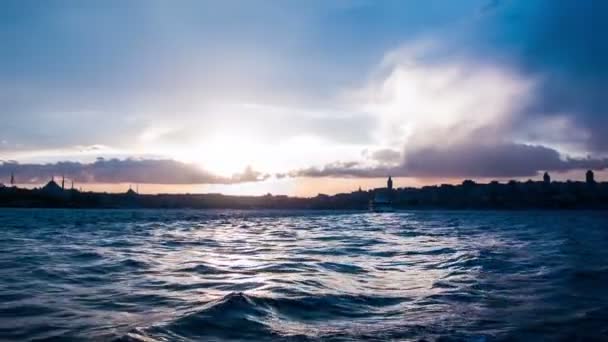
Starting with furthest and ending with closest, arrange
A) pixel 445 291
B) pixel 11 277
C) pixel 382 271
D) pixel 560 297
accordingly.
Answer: pixel 382 271 < pixel 11 277 < pixel 445 291 < pixel 560 297

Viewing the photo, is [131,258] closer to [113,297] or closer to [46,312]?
[113,297]

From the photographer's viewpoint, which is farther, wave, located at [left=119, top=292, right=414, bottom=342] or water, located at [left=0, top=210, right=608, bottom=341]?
water, located at [left=0, top=210, right=608, bottom=341]

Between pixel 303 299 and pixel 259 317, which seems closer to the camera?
pixel 259 317

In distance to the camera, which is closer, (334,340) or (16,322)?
(334,340)

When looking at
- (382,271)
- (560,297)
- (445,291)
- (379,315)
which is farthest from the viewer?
(382,271)

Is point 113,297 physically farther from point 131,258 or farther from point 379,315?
point 131,258

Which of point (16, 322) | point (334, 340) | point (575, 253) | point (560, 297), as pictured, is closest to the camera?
point (334, 340)

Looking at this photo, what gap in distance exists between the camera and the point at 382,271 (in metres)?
19.7

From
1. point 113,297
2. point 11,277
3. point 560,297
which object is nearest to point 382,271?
point 560,297

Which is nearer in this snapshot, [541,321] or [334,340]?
[334,340]

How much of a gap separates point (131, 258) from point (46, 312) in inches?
494

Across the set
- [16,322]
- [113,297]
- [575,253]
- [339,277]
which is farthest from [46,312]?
[575,253]

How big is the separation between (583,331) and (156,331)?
867cm

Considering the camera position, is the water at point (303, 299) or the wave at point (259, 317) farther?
the water at point (303, 299)
